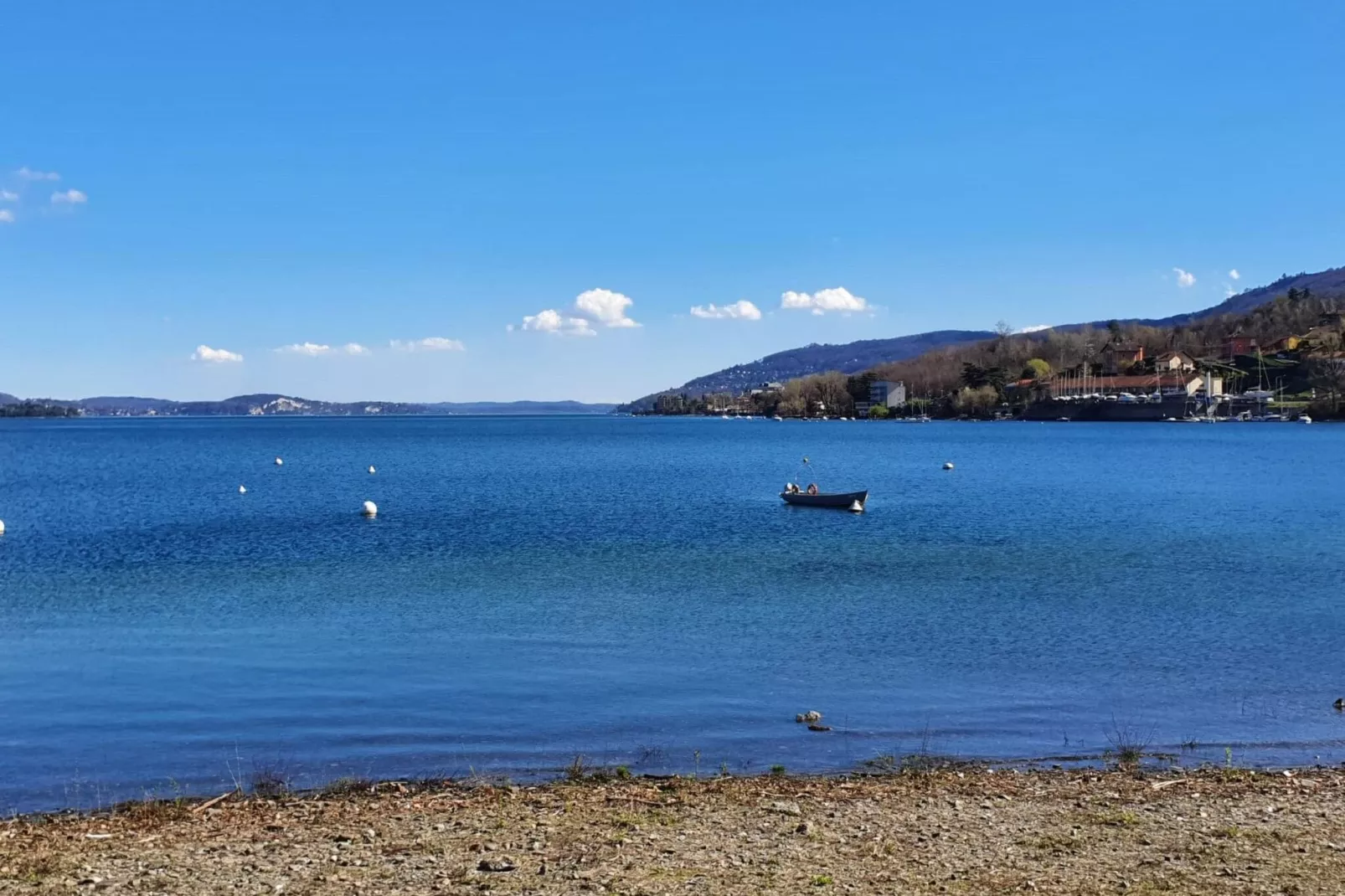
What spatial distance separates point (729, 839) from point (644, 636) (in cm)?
1358

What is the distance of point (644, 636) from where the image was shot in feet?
79.6

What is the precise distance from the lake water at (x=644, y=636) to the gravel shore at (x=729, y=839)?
77.5 inches

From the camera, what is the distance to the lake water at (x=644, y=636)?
1603 centimetres

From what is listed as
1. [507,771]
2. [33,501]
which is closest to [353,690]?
[507,771]

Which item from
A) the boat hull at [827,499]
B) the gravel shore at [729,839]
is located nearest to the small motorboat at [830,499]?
the boat hull at [827,499]

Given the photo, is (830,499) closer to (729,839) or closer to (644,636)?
(644,636)

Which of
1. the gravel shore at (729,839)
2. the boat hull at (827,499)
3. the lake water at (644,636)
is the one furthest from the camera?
the boat hull at (827,499)

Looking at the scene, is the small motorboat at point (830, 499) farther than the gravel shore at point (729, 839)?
Yes

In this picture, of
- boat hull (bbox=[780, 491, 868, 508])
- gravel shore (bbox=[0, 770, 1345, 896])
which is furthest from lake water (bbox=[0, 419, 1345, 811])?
gravel shore (bbox=[0, 770, 1345, 896])

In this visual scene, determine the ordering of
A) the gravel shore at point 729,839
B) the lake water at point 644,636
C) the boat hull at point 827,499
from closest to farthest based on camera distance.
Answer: the gravel shore at point 729,839
the lake water at point 644,636
the boat hull at point 827,499

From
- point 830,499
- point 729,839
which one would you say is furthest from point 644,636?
point 830,499

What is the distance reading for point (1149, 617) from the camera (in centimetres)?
2636

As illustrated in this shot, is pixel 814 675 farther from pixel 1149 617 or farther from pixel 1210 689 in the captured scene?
pixel 1149 617

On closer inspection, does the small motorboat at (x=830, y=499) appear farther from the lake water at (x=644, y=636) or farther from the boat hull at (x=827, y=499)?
the lake water at (x=644, y=636)
